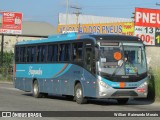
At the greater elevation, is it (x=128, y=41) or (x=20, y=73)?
(x=128, y=41)

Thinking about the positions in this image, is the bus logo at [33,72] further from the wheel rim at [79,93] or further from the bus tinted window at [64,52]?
the wheel rim at [79,93]

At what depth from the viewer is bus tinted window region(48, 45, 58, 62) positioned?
22.9 meters

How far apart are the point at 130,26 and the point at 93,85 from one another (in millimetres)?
31776

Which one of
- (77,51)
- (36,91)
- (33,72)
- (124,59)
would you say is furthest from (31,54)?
(124,59)

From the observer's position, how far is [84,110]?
17.3 metres

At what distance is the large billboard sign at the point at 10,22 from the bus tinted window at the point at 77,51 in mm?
37897

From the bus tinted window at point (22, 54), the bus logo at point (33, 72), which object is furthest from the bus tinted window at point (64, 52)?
the bus tinted window at point (22, 54)

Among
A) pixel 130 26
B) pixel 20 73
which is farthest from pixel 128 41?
pixel 130 26

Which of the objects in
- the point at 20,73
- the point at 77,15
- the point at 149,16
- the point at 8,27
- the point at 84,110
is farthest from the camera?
the point at 77,15

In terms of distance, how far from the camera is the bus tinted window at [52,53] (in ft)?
75.1

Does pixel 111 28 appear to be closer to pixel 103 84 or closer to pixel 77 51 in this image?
pixel 77 51

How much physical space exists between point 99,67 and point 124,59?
45.3 inches

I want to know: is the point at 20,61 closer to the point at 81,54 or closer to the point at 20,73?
the point at 20,73

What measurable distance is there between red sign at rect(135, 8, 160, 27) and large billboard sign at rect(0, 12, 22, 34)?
24.0m
